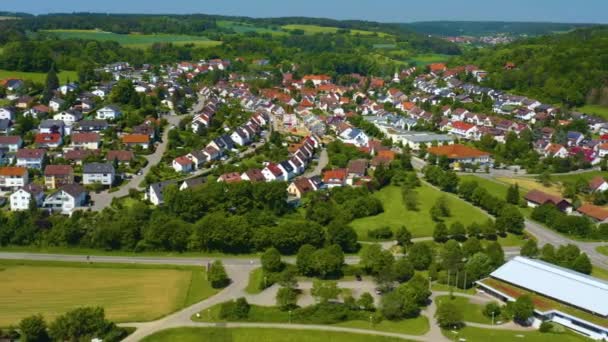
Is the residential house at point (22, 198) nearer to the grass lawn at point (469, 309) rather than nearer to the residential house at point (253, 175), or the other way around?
the residential house at point (253, 175)

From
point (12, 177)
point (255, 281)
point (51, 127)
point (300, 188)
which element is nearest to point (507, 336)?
point (255, 281)

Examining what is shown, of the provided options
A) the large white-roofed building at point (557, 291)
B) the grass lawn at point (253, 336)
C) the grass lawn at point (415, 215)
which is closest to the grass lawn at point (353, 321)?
the grass lawn at point (253, 336)

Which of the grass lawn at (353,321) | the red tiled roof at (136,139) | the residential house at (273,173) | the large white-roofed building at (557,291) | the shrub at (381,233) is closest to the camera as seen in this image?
the grass lawn at (353,321)

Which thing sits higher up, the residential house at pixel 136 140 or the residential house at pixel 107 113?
the residential house at pixel 107 113

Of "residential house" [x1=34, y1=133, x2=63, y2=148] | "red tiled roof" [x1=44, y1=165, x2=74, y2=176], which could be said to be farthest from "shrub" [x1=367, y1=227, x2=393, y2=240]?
"residential house" [x1=34, y1=133, x2=63, y2=148]

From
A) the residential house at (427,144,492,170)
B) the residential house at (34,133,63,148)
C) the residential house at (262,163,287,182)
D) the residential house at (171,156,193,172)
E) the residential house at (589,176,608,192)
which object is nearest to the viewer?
the residential house at (589,176,608,192)

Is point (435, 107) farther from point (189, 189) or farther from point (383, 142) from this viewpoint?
point (189, 189)

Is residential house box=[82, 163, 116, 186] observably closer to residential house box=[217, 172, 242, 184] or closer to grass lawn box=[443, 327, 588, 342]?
residential house box=[217, 172, 242, 184]

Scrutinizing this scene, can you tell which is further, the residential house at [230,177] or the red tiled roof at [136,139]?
the red tiled roof at [136,139]
